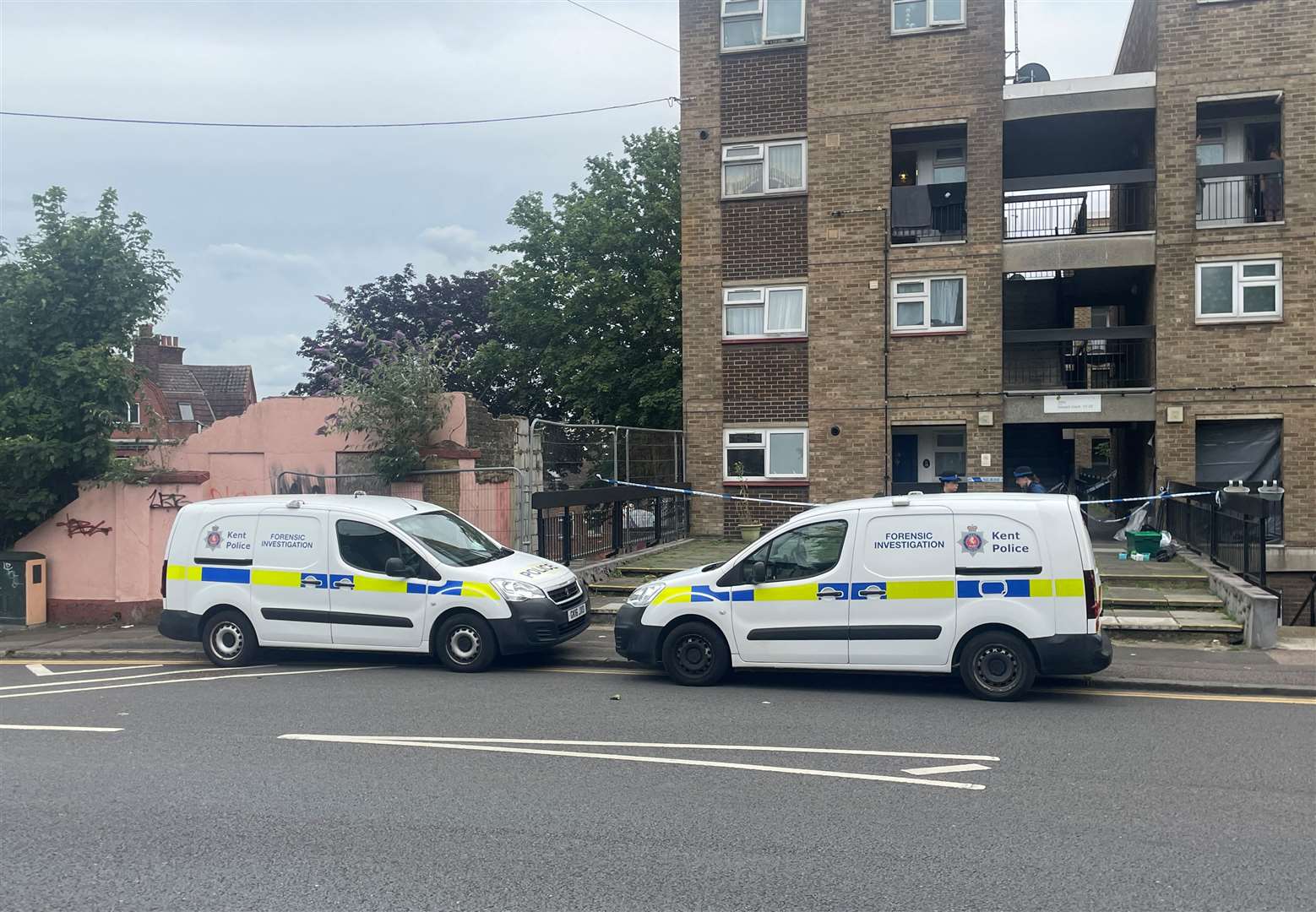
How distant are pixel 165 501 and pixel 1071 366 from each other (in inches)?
689

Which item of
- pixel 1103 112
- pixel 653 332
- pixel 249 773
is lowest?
pixel 249 773

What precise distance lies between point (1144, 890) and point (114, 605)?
13.9 m

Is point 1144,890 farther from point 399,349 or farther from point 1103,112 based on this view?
point 1103,112

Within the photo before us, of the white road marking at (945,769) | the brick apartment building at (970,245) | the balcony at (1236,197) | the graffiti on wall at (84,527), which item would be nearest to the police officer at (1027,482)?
the brick apartment building at (970,245)

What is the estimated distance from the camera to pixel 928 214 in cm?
1981

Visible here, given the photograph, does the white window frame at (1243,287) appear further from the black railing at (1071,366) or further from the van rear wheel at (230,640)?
the van rear wheel at (230,640)

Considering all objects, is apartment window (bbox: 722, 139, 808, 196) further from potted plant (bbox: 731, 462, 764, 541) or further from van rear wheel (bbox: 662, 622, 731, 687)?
van rear wheel (bbox: 662, 622, 731, 687)

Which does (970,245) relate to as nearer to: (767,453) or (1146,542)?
(767,453)

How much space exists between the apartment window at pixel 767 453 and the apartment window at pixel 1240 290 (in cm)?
753

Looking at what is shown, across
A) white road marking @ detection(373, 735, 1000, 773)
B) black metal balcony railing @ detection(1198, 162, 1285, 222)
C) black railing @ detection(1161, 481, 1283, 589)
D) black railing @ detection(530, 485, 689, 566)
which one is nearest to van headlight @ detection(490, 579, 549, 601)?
white road marking @ detection(373, 735, 1000, 773)

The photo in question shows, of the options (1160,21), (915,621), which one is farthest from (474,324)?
(915,621)

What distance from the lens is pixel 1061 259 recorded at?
1923cm

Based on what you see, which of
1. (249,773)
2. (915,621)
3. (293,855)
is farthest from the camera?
(915,621)

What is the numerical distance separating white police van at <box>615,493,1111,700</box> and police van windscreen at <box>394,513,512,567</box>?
2.15 meters
